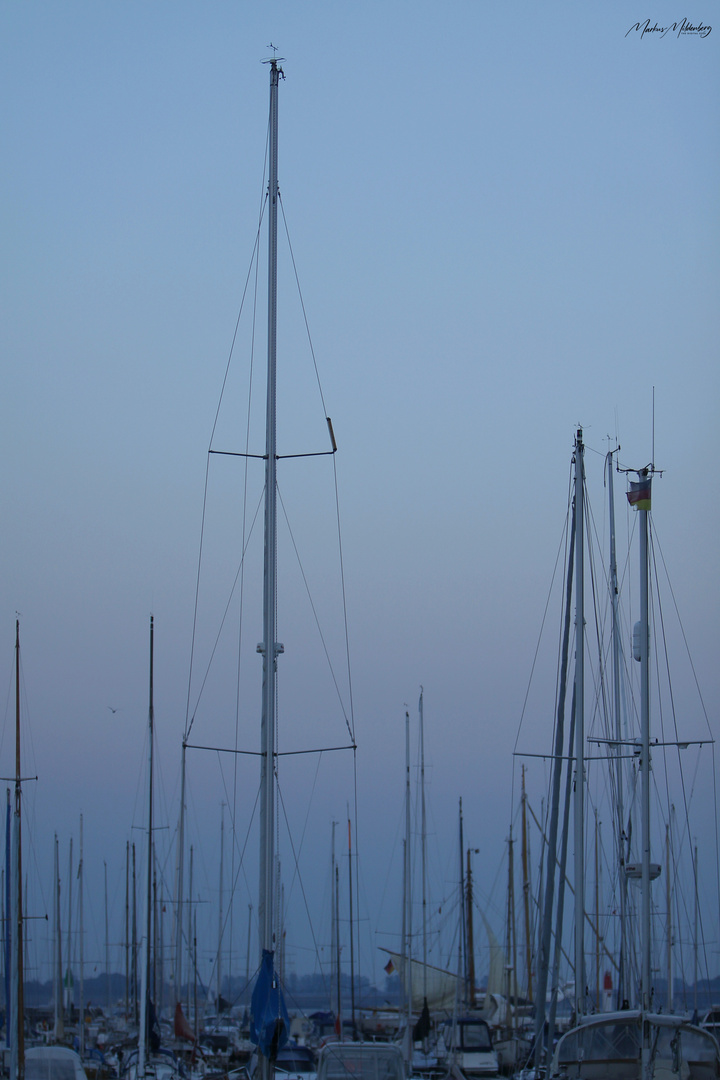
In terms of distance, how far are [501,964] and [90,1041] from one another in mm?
18468

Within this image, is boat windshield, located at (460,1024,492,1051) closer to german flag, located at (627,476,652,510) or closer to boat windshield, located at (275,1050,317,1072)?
boat windshield, located at (275,1050,317,1072)

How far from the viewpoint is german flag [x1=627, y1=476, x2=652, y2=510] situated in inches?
874

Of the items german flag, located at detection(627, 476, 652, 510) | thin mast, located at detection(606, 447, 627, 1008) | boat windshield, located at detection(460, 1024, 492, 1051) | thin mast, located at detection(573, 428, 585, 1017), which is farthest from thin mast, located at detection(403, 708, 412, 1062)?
german flag, located at detection(627, 476, 652, 510)

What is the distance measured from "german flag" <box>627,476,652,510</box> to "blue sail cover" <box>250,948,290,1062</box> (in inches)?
409

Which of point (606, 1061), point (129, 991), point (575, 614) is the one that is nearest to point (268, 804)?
point (606, 1061)

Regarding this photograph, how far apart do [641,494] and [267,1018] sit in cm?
1103

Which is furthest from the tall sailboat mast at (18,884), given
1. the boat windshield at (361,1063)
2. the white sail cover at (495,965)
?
the white sail cover at (495,965)

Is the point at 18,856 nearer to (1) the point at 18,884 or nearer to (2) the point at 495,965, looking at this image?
(1) the point at 18,884

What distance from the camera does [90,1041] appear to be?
46.3 meters

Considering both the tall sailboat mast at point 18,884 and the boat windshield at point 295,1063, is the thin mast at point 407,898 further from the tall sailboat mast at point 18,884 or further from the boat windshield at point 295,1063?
the tall sailboat mast at point 18,884

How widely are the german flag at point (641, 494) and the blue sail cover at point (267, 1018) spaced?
34.1 ft

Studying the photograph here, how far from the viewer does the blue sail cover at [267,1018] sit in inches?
632

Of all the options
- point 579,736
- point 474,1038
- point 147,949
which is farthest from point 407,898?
point 579,736

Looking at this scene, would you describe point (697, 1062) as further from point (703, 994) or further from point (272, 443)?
point (703, 994)
